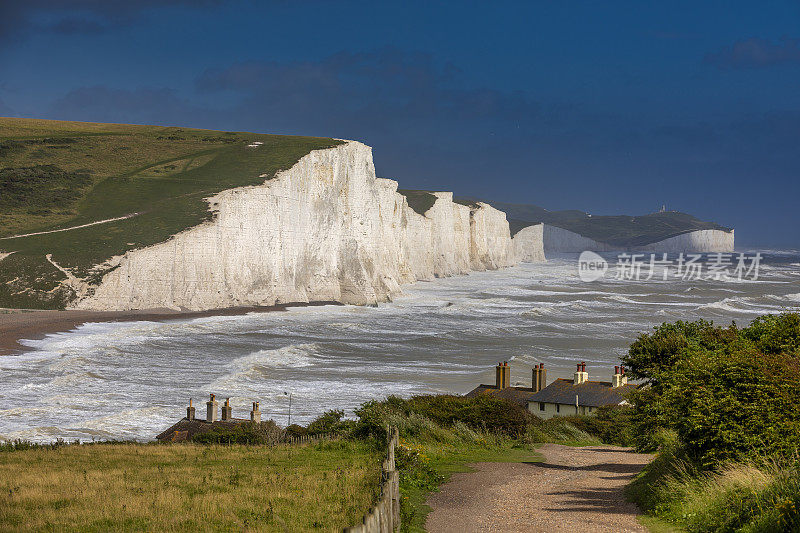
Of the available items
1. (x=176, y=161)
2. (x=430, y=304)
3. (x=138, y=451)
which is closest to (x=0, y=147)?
(x=176, y=161)

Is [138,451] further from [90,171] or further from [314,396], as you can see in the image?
[90,171]

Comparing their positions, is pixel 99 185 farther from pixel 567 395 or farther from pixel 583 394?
→ pixel 583 394

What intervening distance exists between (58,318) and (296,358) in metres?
26.6

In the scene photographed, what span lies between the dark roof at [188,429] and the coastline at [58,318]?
1061 inches

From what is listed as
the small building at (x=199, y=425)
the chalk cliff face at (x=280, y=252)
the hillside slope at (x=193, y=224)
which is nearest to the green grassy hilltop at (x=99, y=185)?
the hillside slope at (x=193, y=224)

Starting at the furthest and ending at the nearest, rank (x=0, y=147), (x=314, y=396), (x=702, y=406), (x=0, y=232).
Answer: (x=0, y=147) → (x=0, y=232) → (x=314, y=396) → (x=702, y=406)

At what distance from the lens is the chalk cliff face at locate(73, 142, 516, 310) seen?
78375 mm

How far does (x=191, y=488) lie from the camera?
14750 millimetres

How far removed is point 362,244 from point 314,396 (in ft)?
195

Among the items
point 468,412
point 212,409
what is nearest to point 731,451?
point 468,412

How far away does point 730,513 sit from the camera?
35.3 ft

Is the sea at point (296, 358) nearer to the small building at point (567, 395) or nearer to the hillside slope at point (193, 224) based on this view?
the small building at point (567, 395)

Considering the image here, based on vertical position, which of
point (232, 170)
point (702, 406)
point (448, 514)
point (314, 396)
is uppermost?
point (232, 170)

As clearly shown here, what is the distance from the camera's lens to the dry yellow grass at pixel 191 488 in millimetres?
11867
